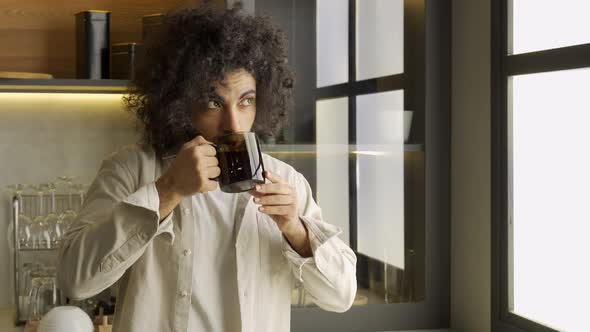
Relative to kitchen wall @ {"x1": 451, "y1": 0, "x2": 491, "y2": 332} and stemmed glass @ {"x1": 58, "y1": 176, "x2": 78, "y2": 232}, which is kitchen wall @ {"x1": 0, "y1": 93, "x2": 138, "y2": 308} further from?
kitchen wall @ {"x1": 451, "y1": 0, "x2": 491, "y2": 332}

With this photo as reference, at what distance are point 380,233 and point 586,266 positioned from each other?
0.78m

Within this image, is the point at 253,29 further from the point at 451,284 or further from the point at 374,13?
the point at 451,284

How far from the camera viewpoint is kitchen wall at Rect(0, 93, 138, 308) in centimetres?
315

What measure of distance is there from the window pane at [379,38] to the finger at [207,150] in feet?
4.55

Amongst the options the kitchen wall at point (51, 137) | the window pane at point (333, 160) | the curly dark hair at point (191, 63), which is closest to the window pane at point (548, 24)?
the window pane at point (333, 160)

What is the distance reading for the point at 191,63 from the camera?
166 centimetres

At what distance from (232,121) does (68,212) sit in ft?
5.20

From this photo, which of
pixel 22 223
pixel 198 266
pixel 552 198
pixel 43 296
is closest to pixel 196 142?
pixel 198 266

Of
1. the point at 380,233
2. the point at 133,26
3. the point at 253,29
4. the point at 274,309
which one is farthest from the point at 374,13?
the point at 274,309

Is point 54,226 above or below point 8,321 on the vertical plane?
above

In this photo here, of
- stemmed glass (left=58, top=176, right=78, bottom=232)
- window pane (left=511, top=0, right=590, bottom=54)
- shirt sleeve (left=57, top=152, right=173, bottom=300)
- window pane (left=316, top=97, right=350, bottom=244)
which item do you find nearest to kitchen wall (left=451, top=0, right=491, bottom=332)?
window pane (left=511, top=0, right=590, bottom=54)

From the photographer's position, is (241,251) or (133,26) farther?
(133,26)

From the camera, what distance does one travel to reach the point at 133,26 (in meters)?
3.19

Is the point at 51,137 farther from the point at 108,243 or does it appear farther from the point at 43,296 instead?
the point at 108,243
